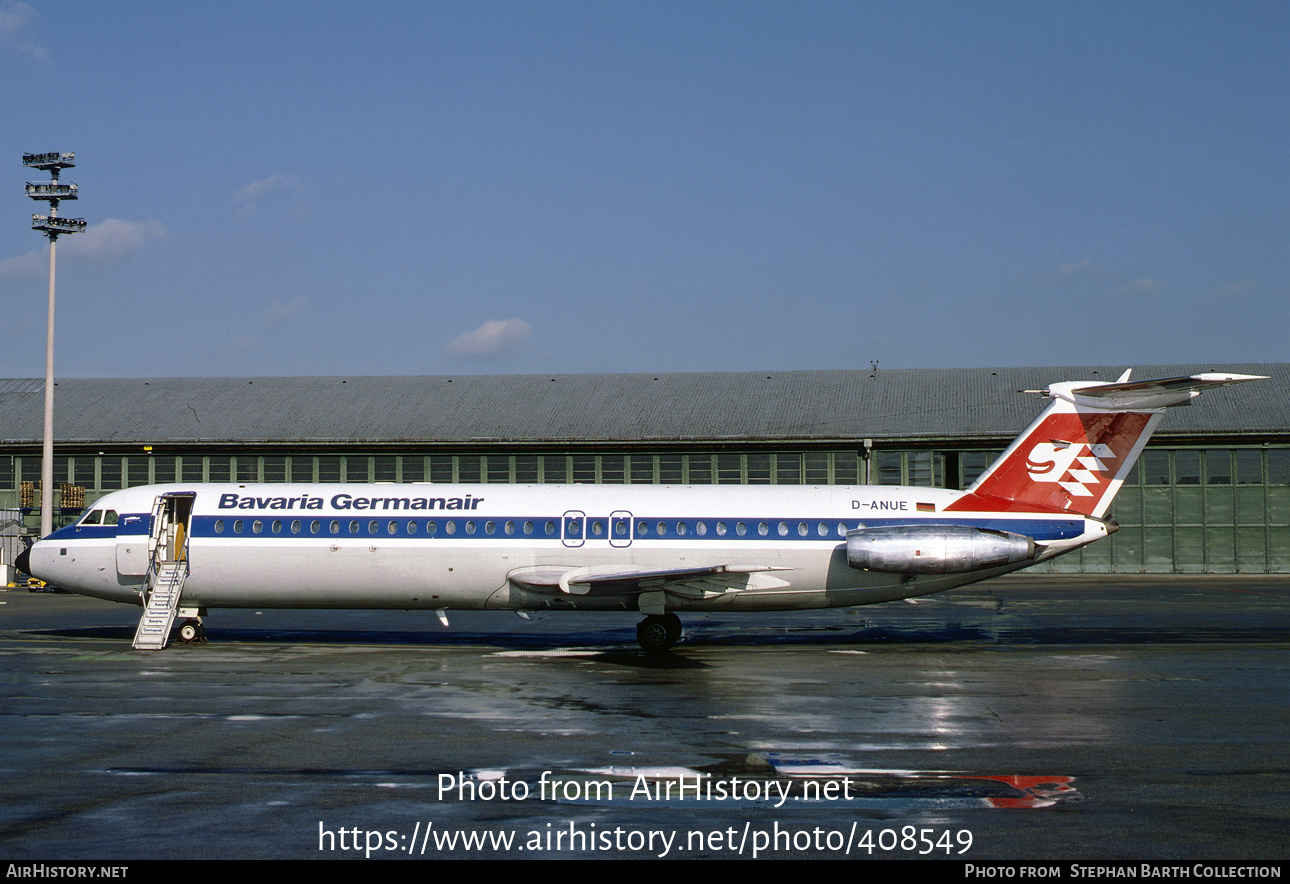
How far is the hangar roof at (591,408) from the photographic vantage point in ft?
181

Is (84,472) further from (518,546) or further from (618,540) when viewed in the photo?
(618,540)

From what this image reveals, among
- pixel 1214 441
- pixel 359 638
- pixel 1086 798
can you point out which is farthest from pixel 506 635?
pixel 1214 441

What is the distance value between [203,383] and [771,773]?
56.2 metres

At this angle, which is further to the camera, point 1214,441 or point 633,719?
point 1214,441

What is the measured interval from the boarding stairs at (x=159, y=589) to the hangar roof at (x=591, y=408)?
1154 inches

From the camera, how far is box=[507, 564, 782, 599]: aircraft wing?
23.2 m

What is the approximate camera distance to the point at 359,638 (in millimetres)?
27828

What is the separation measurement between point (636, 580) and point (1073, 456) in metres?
9.68

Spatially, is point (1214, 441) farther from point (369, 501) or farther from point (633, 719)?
point (633, 719)

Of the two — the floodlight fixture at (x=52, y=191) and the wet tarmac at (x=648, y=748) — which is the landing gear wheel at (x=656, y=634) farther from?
the floodlight fixture at (x=52, y=191)

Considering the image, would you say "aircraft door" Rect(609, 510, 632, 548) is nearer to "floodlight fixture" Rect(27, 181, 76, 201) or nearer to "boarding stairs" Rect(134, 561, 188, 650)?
"boarding stairs" Rect(134, 561, 188, 650)

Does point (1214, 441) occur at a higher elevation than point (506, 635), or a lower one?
higher

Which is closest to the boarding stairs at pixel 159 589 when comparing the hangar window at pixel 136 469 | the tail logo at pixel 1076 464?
the tail logo at pixel 1076 464

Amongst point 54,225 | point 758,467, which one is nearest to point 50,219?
point 54,225
